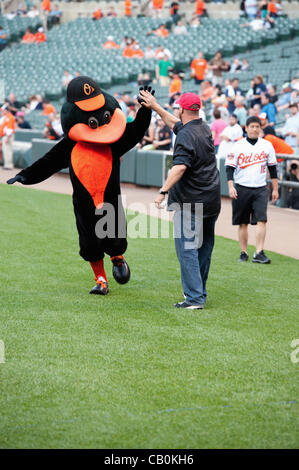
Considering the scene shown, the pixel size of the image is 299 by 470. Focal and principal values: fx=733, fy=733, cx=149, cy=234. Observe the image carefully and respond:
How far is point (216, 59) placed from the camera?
23688 mm

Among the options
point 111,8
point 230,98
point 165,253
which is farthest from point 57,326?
point 111,8

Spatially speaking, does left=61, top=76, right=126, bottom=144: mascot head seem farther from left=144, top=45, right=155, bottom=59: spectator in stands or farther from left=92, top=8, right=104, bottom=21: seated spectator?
left=92, top=8, right=104, bottom=21: seated spectator

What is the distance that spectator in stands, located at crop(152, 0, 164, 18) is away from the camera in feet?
106

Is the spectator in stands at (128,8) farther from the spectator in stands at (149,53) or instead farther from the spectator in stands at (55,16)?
the spectator in stands at (149,53)

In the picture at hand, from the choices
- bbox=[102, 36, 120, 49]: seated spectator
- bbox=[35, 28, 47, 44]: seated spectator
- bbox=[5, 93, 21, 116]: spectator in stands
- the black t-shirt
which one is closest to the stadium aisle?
the black t-shirt

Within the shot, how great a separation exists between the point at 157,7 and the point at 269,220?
73.7 ft

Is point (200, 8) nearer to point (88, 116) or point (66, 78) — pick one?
point (66, 78)

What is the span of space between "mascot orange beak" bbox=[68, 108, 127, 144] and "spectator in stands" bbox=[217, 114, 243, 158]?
7.43 metres

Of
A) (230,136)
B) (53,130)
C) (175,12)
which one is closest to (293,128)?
(230,136)

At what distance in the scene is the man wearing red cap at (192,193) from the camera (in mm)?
6477

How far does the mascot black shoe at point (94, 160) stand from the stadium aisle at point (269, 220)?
3392mm

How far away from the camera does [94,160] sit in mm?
6938
